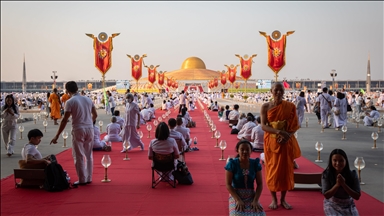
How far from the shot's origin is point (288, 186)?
16.4 ft

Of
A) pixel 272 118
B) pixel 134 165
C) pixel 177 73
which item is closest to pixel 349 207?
pixel 272 118

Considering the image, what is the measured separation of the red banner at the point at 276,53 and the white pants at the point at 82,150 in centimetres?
885

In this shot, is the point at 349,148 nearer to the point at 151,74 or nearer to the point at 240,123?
the point at 240,123

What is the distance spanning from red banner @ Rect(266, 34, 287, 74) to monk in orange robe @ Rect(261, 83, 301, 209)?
363 inches

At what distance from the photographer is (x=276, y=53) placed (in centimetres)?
1444

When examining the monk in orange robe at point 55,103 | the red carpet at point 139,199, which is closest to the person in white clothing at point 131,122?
the red carpet at point 139,199

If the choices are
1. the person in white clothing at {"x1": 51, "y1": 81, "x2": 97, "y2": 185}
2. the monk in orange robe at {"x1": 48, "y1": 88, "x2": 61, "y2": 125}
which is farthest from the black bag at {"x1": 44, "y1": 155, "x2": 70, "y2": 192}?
the monk in orange robe at {"x1": 48, "y1": 88, "x2": 61, "y2": 125}

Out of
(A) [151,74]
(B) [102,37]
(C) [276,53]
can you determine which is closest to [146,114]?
(B) [102,37]

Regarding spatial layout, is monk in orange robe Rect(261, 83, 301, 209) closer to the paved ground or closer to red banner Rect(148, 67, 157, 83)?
the paved ground

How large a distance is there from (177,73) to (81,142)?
112 meters

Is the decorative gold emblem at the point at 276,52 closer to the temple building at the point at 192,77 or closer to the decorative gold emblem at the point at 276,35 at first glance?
the decorative gold emblem at the point at 276,35

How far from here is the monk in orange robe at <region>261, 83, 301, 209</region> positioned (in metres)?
5.00

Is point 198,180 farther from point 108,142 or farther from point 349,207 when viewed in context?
point 108,142

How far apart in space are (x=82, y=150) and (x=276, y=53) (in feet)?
30.9
